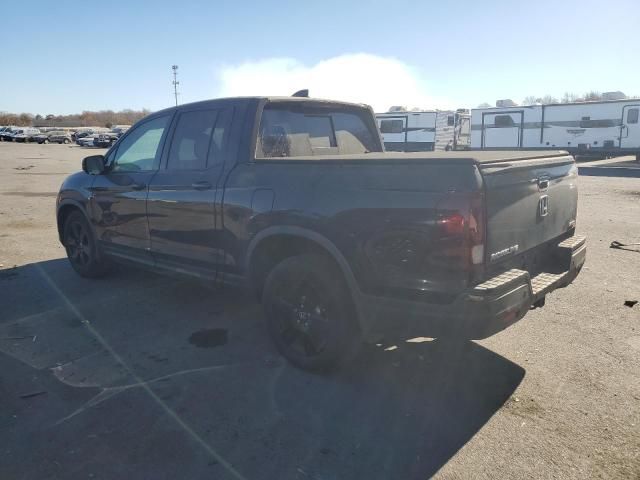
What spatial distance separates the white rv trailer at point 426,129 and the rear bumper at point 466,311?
91.6ft

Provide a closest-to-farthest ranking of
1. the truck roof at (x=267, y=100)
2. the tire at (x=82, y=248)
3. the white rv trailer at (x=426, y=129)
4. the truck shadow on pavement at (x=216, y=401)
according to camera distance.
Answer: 1. the truck shadow on pavement at (x=216, y=401)
2. the truck roof at (x=267, y=100)
3. the tire at (x=82, y=248)
4. the white rv trailer at (x=426, y=129)

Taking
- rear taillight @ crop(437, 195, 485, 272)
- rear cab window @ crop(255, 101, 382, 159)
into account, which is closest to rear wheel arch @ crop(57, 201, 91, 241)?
rear cab window @ crop(255, 101, 382, 159)

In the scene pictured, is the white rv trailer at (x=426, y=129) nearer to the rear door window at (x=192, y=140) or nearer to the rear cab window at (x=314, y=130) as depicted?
the rear cab window at (x=314, y=130)

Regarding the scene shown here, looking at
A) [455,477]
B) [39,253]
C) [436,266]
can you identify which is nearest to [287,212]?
[436,266]

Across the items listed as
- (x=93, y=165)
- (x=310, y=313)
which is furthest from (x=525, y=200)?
(x=93, y=165)

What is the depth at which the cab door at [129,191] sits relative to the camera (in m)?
5.26

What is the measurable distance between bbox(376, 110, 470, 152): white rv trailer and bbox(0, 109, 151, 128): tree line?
249 ft

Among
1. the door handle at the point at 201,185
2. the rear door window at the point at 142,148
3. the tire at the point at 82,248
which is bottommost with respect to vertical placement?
the tire at the point at 82,248

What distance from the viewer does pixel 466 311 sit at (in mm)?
3072

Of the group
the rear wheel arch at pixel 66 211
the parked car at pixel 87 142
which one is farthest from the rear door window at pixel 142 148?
the parked car at pixel 87 142

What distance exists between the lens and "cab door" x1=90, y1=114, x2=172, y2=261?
5.26 metres

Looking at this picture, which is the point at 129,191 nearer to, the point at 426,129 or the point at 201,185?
the point at 201,185

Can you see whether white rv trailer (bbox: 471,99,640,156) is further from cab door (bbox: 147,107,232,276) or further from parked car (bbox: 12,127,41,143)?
parked car (bbox: 12,127,41,143)

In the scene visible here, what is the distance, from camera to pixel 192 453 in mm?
3020
